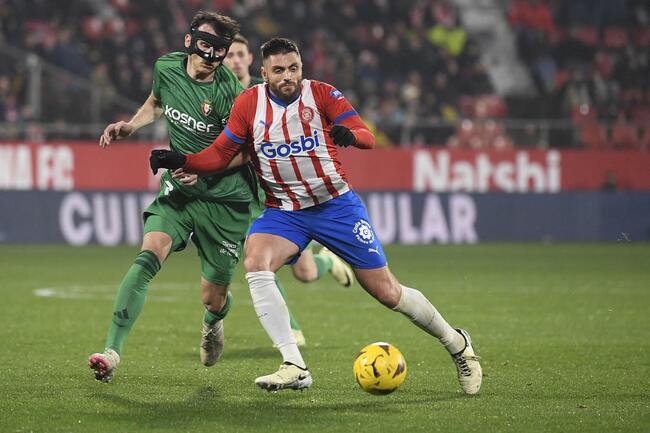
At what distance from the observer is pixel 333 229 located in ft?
24.0

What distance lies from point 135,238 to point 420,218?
555cm

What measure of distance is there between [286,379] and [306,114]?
5.34ft

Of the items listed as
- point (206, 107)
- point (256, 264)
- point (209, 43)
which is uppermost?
point (209, 43)

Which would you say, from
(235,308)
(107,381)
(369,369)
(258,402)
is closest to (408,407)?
(369,369)

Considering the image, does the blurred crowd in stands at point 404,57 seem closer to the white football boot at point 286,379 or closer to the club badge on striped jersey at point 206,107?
the club badge on striped jersey at point 206,107

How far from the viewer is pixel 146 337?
10.7 meters

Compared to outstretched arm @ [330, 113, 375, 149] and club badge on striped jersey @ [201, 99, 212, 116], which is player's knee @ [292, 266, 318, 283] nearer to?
club badge on striped jersey @ [201, 99, 212, 116]

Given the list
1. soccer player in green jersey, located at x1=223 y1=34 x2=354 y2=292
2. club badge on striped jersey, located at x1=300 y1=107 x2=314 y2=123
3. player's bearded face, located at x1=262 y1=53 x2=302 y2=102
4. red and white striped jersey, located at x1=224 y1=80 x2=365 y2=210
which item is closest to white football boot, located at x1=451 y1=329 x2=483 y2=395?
red and white striped jersey, located at x1=224 y1=80 x2=365 y2=210

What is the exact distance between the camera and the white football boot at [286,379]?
6586 millimetres

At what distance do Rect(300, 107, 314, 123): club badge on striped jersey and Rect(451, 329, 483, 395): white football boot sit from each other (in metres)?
1.74

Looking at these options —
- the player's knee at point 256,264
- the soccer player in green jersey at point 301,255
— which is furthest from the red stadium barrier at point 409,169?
the player's knee at point 256,264

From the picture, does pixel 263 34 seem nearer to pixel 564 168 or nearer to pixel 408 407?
pixel 564 168

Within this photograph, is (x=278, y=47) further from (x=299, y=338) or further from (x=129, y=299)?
(x=299, y=338)

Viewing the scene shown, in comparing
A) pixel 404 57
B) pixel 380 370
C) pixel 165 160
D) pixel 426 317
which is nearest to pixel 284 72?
pixel 165 160
